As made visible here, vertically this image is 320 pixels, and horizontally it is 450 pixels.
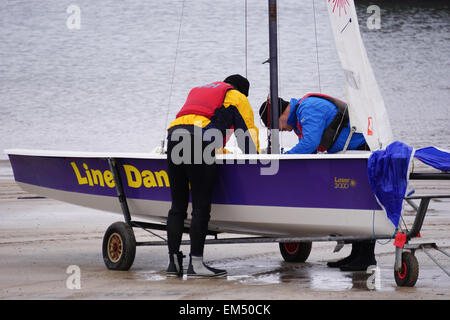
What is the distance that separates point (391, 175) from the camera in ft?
14.7

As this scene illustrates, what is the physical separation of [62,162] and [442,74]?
2873cm

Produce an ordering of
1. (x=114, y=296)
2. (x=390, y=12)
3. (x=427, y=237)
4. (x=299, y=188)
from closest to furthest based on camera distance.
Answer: (x=114, y=296) < (x=299, y=188) < (x=427, y=237) < (x=390, y=12)

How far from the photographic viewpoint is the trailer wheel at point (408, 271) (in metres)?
4.68

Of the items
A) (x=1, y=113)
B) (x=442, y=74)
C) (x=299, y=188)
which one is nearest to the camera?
(x=299, y=188)

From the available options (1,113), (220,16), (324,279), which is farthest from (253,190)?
(220,16)

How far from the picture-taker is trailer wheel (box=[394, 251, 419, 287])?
4684 mm

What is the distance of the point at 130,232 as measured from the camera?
5625 mm

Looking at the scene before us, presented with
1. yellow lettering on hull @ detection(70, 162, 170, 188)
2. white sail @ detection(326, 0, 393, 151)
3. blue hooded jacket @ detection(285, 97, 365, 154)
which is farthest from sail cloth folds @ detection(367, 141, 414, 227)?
yellow lettering on hull @ detection(70, 162, 170, 188)

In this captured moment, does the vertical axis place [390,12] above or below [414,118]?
above

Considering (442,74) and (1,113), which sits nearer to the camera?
(1,113)

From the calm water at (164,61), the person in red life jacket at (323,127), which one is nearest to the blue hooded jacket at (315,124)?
the person in red life jacket at (323,127)

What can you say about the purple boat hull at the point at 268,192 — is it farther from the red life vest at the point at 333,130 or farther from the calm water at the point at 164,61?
the calm water at the point at 164,61

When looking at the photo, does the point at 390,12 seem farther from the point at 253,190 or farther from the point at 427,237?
the point at 253,190
